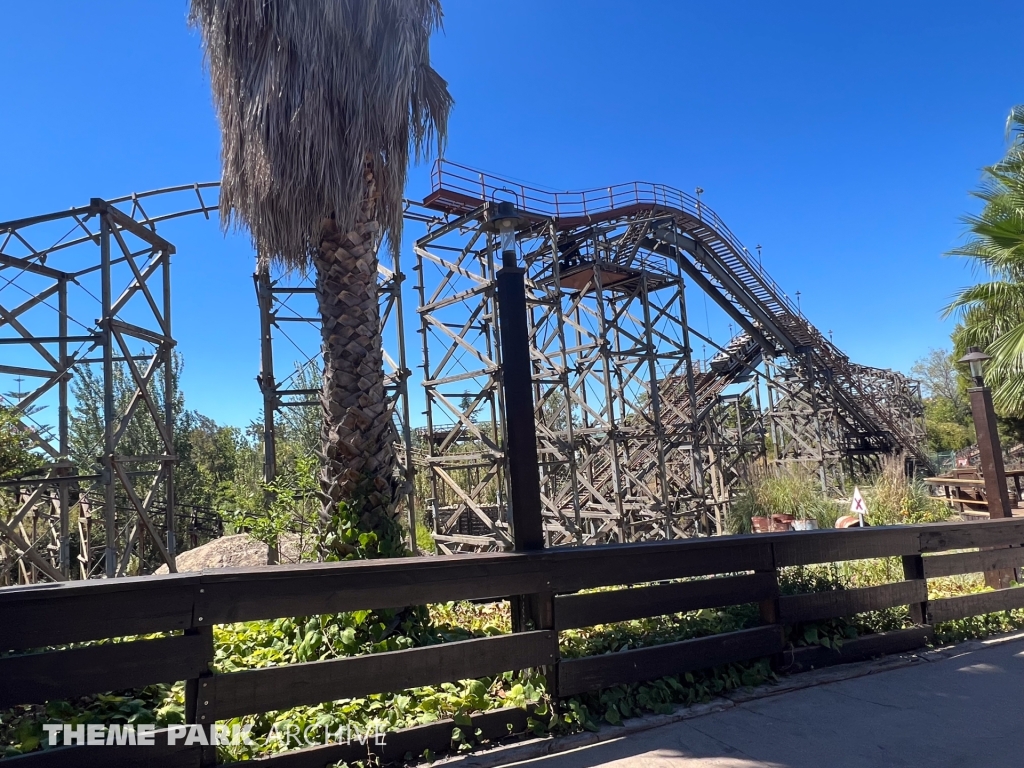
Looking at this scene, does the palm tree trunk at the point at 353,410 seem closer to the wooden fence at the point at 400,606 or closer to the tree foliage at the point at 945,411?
the wooden fence at the point at 400,606

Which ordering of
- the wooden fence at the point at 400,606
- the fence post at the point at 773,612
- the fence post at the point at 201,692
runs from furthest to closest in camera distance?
the fence post at the point at 773,612 → the fence post at the point at 201,692 → the wooden fence at the point at 400,606

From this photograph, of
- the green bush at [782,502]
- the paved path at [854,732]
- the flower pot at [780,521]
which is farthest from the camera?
the green bush at [782,502]

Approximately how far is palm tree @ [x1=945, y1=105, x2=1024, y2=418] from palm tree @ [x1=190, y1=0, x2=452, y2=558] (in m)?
7.52

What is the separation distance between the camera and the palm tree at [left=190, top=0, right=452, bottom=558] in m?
4.98

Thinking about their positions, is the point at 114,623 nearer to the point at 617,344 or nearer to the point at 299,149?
the point at 299,149

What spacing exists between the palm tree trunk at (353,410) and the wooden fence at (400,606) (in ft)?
4.66

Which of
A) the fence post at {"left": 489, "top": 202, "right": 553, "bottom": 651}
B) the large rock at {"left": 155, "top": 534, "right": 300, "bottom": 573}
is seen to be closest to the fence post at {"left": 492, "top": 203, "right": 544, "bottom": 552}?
the fence post at {"left": 489, "top": 202, "right": 553, "bottom": 651}

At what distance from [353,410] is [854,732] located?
376 cm

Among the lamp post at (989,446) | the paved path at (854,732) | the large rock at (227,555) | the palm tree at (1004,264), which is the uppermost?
the palm tree at (1004,264)

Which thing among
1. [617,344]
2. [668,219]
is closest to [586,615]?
[617,344]

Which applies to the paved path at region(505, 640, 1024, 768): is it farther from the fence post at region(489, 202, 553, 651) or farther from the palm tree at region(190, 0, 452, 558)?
the palm tree at region(190, 0, 452, 558)

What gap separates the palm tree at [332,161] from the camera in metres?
4.98

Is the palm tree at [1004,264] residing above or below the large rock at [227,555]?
above

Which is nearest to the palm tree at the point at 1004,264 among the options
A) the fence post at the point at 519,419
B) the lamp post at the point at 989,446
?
the lamp post at the point at 989,446
